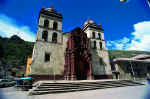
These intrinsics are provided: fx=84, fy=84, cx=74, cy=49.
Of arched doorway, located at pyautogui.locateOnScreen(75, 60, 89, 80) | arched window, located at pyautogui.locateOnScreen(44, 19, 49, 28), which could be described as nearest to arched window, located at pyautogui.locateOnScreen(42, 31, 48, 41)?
arched window, located at pyautogui.locateOnScreen(44, 19, 49, 28)

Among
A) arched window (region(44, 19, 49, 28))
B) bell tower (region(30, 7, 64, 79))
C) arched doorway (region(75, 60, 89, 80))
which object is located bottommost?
arched doorway (region(75, 60, 89, 80))

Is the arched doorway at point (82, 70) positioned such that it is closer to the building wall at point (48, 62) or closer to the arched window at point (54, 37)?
the building wall at point (48, 62)

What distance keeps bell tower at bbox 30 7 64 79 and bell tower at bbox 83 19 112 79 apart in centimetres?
846

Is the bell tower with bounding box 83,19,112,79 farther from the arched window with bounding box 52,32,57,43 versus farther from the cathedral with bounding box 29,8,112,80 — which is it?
the arched window with bounding box 52,32,57,43

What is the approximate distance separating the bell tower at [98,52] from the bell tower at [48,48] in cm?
846

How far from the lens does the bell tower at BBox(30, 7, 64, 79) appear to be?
14783 millimetres

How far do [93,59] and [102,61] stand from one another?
2879mm

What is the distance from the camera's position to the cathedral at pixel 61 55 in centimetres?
1516

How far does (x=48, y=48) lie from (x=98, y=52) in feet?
42.5

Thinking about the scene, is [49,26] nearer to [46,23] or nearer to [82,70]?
[46,23]

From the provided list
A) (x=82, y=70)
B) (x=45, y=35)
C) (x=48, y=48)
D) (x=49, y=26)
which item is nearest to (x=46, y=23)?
(x=49, y=26)

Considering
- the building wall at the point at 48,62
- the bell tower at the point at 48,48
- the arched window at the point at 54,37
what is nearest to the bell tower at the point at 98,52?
the building wall at the point at 48,62

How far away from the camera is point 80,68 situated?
1752cm

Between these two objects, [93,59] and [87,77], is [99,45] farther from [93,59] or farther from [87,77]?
[87,77]
